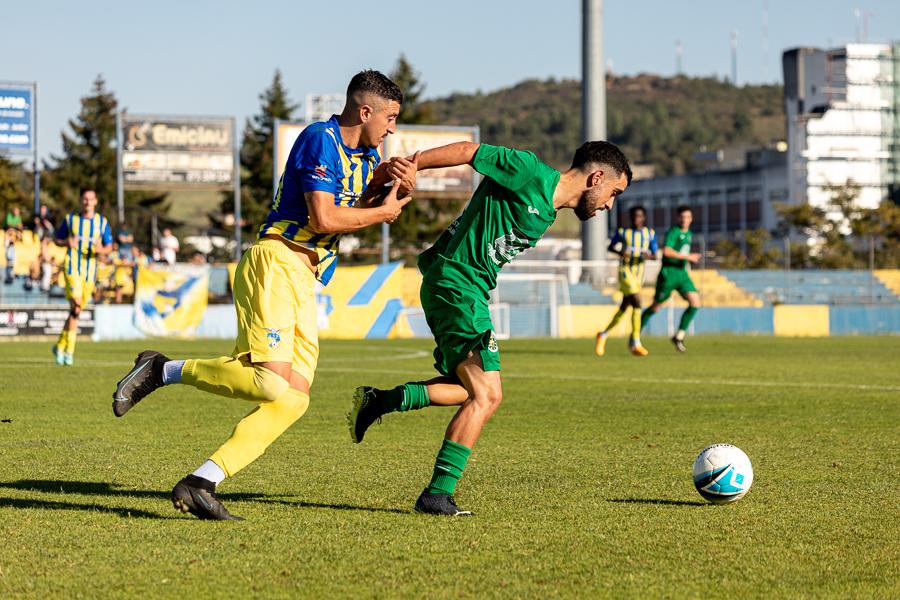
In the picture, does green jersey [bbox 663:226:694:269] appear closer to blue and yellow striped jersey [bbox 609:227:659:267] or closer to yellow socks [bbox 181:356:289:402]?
blue and yellow striped jersey [bbox 609:227:659:267]

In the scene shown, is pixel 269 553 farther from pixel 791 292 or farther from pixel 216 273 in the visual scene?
pixel 791 292

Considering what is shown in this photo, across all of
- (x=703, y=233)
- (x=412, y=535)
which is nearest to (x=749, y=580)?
(x=412, y=535)

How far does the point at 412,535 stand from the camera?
18.5 feet

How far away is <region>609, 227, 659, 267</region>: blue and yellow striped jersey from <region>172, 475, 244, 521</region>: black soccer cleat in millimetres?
17448

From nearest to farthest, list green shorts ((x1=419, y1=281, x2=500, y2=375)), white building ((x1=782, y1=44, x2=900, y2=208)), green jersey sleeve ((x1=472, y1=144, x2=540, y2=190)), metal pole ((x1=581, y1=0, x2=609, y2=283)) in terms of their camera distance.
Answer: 1. green jersey sleeve ((x1=472, y1=144, x2=540, y2=190))
2. green shorts ((x1=419, y1=281, x2=500, y2=375))
3. metal pole ((x1=581, y1=0, x2=609, y2=283))
4. white building ((x1=782, y1=44, x2=900, y2=208))

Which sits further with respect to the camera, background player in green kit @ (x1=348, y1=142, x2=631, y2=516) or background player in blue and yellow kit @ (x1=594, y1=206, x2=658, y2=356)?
background player in blue and yellow kit @ (x1=594, y1=206, x2=658, y2=356)

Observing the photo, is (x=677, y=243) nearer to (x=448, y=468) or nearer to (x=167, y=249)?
(x=448, y=468)

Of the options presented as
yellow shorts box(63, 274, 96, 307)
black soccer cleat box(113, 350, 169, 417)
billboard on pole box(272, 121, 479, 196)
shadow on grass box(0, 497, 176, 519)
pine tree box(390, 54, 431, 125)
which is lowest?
shadow on grass box(0, 497, 176, 519)

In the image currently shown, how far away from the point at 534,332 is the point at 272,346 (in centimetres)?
3058

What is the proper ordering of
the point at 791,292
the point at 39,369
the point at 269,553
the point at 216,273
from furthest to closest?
the point at 791,292, the point at 216,273, the point at 39,369, the point at 269,553

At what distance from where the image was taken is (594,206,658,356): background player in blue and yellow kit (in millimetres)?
22422

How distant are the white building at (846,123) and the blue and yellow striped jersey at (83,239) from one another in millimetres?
95726

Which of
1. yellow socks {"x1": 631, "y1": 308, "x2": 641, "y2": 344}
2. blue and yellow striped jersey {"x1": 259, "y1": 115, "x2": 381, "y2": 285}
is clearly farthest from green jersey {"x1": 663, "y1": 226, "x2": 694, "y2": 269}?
blue and yellow striped jersey {"x1": 259, "y1": 115, "x2": 381, "y2": 285}

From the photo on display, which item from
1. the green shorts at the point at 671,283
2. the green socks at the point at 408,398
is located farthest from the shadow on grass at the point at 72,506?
the green shorts at the point at 671,283
